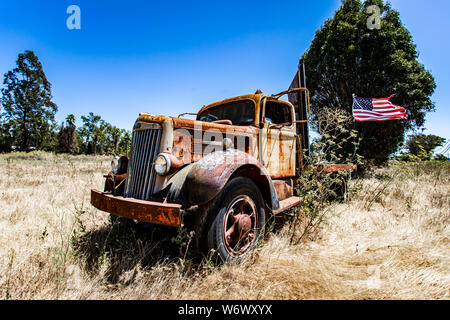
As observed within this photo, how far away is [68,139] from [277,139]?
53.3 meters

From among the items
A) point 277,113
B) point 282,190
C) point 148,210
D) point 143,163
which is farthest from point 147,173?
point 277,113

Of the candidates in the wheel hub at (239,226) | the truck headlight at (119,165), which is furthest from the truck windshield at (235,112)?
the truck headlight at (119,165)

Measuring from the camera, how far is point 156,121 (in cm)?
241

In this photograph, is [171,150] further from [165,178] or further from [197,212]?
[197,212]

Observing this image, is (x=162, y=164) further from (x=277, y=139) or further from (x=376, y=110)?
(x=376, y=110)

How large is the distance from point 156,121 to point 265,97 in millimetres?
1799

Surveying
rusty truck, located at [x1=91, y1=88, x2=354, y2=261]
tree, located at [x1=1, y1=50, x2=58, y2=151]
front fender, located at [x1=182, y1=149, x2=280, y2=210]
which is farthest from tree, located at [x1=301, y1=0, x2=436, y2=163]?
tree, located at [x1=1, y1=50, x2=58, y2=151]

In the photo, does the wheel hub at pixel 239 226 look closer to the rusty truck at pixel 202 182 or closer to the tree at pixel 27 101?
the rusty truck at pixel 202 182

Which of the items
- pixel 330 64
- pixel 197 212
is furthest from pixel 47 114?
pixel 197 212

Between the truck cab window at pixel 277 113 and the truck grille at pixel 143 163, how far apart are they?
6.16 ft

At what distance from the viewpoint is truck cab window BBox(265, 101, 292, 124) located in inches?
144

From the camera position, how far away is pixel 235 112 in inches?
143

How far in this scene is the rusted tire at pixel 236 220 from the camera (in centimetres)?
202

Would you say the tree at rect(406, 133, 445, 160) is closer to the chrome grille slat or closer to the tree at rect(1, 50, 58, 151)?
the chrome grille slat
